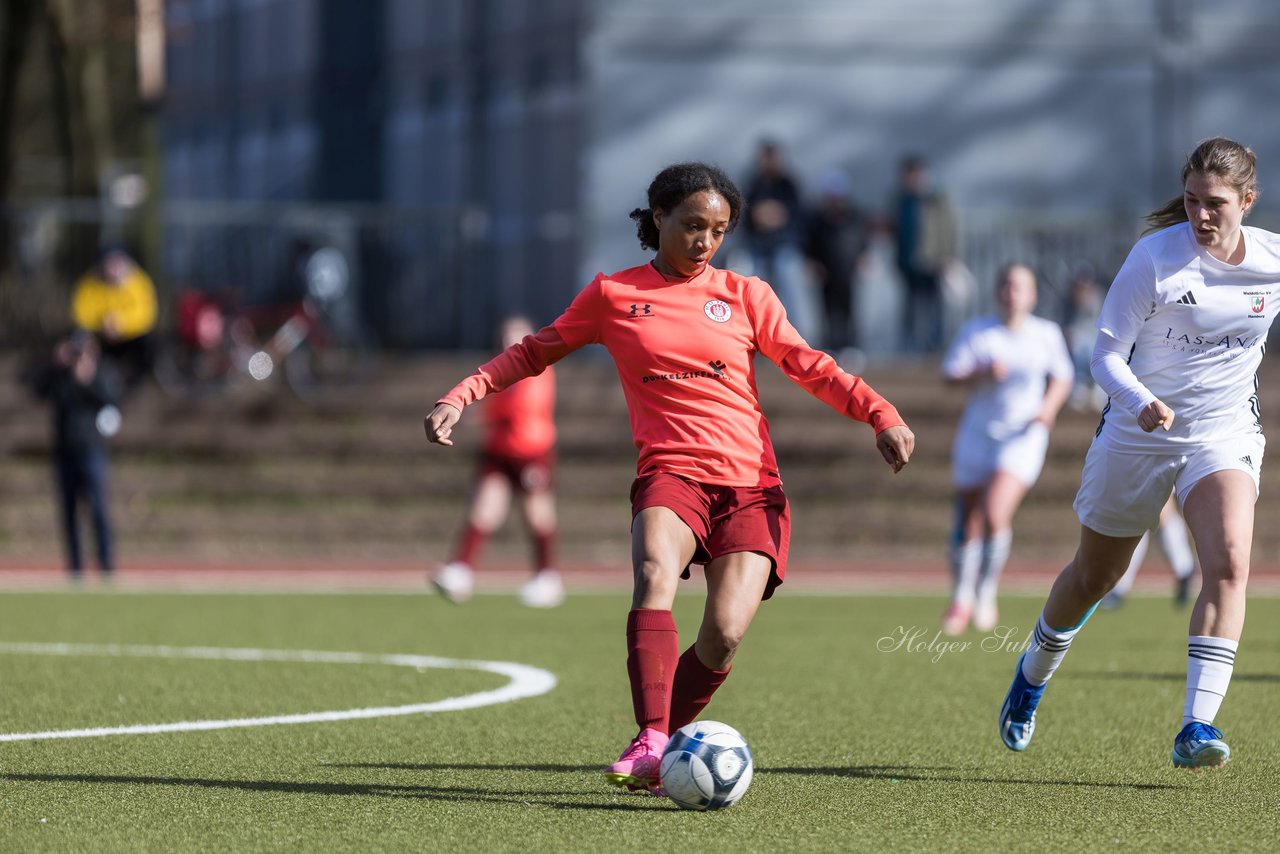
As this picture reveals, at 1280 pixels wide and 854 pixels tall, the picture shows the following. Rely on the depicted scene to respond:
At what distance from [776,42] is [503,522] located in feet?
33.7

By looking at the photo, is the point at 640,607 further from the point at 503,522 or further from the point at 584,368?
the point at 584,368

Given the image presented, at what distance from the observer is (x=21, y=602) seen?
15438 mm

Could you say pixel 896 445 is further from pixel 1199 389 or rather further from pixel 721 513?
pixel 1199 389

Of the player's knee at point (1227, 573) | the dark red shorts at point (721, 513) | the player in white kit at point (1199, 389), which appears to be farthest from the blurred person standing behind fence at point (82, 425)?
the player's knee at point (1227, 573)

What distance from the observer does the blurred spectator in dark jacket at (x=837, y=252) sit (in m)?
23.9

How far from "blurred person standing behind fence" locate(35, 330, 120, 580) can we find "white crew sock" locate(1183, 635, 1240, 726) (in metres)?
12.1

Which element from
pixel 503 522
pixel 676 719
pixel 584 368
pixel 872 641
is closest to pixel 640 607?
pixel 676 719

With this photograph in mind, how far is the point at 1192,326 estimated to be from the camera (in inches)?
283

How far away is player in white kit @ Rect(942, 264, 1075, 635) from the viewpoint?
42.5ft

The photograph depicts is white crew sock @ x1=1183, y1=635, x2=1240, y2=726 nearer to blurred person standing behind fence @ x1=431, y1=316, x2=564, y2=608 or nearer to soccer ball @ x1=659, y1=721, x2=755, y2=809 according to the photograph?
soccer ball @ x1=659, y1=721, x2=755, y2=809

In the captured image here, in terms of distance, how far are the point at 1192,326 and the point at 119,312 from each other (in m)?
17.1

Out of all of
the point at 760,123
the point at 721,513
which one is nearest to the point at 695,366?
the point at 721,513

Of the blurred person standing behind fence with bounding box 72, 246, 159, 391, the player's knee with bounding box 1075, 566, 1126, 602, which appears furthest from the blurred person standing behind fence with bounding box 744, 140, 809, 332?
the player's knee with bounding box 1075, 566, 1126, 602

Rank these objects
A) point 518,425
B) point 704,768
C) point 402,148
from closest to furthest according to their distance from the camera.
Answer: point 704,768 < point 518,425 < point 402,148
